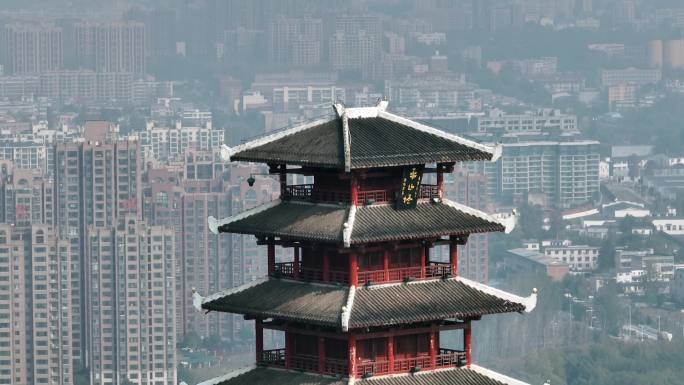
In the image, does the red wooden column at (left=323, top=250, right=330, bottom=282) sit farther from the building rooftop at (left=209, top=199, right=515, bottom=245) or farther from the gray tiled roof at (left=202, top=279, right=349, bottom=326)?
the building rooftop at (left=209, top=199, right=515, bottom=245)

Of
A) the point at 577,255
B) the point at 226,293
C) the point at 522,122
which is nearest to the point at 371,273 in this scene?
the point at 226,293

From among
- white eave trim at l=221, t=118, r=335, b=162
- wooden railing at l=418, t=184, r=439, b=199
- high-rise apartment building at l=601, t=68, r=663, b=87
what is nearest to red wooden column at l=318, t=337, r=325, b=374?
wooden railing at l=418, t=184, r=439, b=199

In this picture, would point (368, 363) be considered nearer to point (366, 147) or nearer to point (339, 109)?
point (366, 147)

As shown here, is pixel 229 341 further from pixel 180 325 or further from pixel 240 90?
pixel 240 90

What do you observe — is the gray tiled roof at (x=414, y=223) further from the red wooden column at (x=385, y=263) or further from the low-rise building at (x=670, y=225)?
the low-rise building at (x=670, y=225)

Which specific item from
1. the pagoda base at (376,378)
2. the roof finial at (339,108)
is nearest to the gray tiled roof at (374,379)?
the pagoda base at (376,378)

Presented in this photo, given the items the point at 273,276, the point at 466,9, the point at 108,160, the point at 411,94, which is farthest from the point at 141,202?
the point at 273,276
